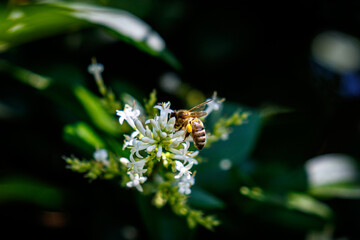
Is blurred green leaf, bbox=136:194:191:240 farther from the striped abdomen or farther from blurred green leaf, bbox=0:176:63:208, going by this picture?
blurred green leaf, bbox=0:176:63:208

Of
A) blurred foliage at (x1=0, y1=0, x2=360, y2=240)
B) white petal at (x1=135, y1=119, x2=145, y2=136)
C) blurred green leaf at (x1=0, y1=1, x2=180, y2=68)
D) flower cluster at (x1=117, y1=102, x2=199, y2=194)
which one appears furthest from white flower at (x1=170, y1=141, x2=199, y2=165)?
blurred green leaf at (x1=0, y1=1, x2=180, y2=68)

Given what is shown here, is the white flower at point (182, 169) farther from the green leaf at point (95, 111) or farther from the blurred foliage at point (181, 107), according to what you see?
the green leaf at point (95, 111)

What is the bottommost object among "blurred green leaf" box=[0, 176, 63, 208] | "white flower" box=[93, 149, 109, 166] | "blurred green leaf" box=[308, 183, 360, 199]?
"white flower" box=[93, 149, 109, 166]

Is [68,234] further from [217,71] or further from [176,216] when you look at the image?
[217,71]

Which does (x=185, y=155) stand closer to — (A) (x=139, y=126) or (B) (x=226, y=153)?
(A) (x=139, y=126)

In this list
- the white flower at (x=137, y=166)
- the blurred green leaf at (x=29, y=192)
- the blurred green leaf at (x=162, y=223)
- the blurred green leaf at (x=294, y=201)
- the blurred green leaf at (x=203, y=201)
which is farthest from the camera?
the blurred green leaf at (x=29, y=192)

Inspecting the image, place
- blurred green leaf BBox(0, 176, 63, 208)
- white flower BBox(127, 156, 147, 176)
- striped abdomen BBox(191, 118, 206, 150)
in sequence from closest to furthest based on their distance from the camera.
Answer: white flower BBox(127, 156, 147, 176), striped abdomen BBox(191, 118, 206, 150), blurred green leaf BBox(0, 176, 63, 208)

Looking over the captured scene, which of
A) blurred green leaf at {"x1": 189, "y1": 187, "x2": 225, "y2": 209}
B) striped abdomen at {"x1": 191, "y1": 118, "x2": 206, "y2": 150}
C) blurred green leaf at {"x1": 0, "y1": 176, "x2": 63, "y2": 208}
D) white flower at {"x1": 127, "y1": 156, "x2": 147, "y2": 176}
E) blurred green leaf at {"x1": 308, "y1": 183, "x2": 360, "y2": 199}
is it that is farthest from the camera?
blurred green leaf at {"x1": 308, "y1": 183, "x2": 360, "y2": 199}

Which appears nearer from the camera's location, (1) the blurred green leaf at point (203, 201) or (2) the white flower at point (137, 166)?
(2) the white flower at point (137, 166)

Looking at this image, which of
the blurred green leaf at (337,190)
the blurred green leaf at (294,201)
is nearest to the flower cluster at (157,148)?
the blurred green leaf at (294,201)

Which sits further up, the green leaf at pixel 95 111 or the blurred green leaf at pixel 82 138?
the green leaf at pixel 95 111
